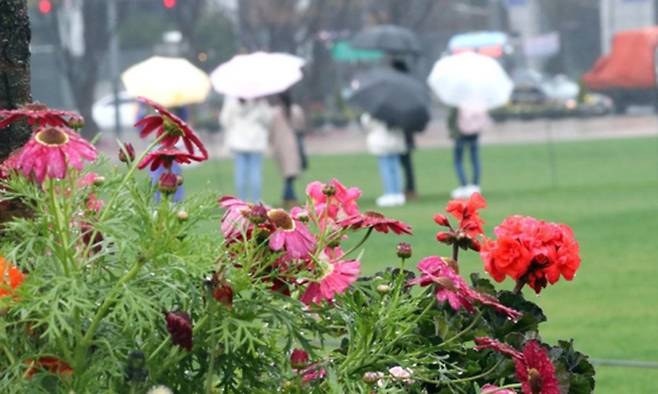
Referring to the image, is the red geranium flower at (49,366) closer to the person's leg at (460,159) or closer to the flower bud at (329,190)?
the flower bud at (329,190)

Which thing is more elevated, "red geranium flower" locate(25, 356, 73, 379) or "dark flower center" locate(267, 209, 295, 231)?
"dark flower center" locate(267, 209, 295, 231)

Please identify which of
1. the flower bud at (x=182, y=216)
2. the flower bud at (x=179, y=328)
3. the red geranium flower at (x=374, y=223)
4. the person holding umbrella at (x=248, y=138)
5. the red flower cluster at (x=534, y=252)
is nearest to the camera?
the flower bud at (x=179, y=328)

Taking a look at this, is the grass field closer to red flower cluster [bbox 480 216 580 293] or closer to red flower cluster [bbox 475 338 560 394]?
→ red flower cluster [bbox 475 338 560 394]

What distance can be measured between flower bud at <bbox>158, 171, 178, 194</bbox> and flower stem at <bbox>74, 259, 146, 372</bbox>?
213 millimetres

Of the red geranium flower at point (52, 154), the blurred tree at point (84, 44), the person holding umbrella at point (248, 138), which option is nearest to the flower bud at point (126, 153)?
the red geranium flower at point (52, 154)

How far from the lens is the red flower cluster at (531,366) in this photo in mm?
3801

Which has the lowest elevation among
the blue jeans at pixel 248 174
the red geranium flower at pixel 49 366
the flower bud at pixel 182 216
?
the blue jeans at pixel 248 174

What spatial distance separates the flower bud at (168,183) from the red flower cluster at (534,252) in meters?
1.04

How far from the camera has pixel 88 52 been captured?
5209cm

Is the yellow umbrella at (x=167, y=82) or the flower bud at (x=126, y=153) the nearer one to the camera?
the flower bud at (x=126, y=153)

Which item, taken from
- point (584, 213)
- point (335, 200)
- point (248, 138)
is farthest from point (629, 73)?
point (335, 200)

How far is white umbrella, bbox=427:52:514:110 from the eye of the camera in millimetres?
22891

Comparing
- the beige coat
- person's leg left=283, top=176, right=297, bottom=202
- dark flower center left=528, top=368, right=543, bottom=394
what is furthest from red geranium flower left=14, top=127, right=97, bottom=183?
person's leg left=283, top=176, right=297, bottom=202

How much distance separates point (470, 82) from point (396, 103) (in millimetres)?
1318
